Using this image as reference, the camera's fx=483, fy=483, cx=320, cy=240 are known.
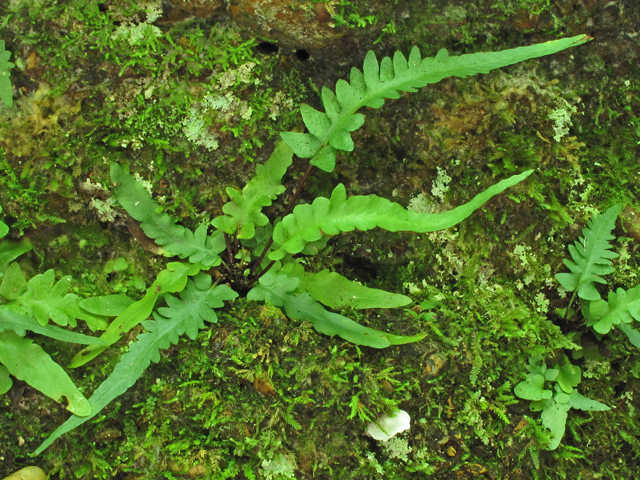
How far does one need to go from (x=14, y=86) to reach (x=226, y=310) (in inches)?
66.1

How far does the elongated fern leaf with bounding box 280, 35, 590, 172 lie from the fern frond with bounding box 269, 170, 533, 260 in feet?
0.69

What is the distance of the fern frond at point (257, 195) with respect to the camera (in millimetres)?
2574

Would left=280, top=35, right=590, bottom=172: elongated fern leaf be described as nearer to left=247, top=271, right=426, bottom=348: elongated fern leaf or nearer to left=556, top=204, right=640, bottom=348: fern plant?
left=247, top=271, right=426, bottom=348: elongated fern leaf

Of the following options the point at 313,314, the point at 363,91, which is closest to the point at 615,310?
the point at 313,314

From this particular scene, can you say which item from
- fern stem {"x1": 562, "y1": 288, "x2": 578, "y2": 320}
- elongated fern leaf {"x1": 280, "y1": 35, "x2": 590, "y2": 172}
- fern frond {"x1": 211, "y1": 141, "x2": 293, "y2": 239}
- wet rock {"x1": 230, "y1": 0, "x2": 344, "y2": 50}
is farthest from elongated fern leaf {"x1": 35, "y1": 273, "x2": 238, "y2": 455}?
fern stem {"x1": 562, "y1": 288, "x2": 578, "y2": 320}

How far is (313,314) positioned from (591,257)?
5.29ft

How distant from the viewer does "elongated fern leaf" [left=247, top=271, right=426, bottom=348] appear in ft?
8.00

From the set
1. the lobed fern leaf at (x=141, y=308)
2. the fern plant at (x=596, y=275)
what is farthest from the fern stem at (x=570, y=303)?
the lobed fern leaf at (x=141, y=308)

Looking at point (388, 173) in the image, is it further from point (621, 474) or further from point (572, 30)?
point (621, 474)

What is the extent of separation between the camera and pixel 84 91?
2.63 meters

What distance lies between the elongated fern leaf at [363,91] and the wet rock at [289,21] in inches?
13.7

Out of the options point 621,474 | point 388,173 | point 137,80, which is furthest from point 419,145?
point 621,474

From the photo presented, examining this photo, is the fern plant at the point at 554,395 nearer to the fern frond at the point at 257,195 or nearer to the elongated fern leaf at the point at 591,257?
the elongated fern leaf at the point at 591,257

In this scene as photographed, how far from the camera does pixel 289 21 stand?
2.55m
